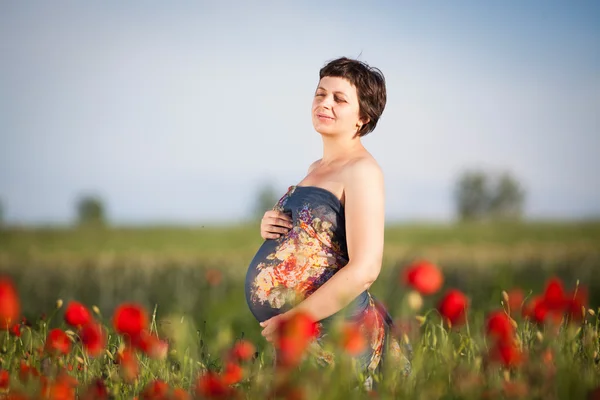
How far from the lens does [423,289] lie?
9.43 ft

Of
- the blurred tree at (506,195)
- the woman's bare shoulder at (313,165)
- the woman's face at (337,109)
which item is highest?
the woman's face at (337,109)

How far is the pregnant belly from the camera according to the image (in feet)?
8.71

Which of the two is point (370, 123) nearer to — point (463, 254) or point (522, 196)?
point (463, 254)

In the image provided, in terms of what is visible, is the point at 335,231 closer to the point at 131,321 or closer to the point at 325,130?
the point at 325,130

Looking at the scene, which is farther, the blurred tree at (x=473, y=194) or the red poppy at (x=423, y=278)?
the blurred tree at (x=473, y=194)

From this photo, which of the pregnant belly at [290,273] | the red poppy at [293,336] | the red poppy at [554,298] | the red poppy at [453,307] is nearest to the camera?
the red poppy at [293,336]

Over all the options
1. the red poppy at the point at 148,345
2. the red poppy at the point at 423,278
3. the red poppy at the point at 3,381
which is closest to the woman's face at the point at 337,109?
the red poppy at the point at 423,278

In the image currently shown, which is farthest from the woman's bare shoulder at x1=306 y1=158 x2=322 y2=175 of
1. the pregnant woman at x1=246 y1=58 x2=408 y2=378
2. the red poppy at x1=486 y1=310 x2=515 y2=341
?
the red poppy at x1=486 y1=310 x2=515 y2=341

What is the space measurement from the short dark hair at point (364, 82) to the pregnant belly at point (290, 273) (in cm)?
57

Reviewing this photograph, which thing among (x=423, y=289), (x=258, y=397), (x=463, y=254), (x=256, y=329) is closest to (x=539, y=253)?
(x=463, y=254)

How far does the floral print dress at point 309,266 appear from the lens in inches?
105

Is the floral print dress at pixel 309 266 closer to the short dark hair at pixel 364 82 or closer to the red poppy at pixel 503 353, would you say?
the short dark hair at pixel 364 82

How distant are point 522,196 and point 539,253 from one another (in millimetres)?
23491

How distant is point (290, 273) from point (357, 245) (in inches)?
12.0
